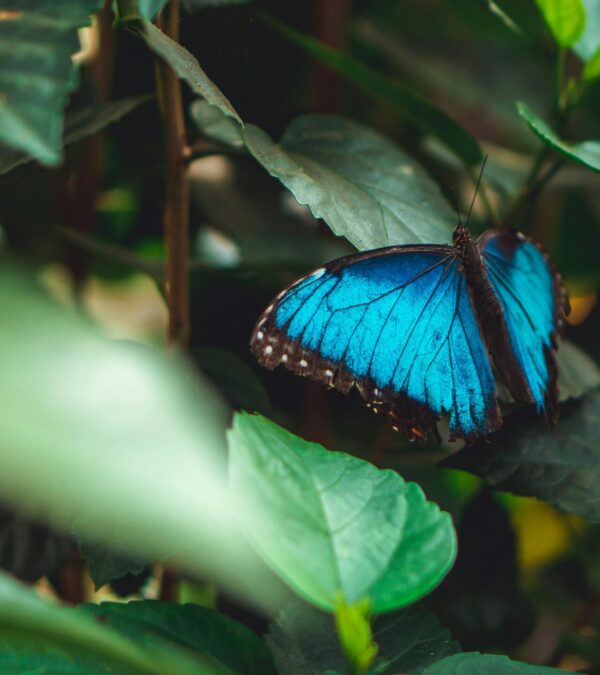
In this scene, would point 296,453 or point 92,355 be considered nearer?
point 296,453

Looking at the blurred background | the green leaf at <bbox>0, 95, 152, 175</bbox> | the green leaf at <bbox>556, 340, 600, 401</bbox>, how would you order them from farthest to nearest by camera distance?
the blurred background, the green leaf at <bbox>556, 340, 600, 401</bbox>, the green leaf at <bbox>0, 95, 152, 175</bbox>

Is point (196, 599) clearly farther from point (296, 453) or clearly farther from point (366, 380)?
point (296, 453)

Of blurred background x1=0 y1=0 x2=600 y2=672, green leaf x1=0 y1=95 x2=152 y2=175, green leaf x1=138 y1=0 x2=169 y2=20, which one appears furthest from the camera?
blurred background x1=0 y1=0 x2=600 y2=672

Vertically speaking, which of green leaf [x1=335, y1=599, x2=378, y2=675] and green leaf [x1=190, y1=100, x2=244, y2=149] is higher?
green leaf [x1=190, y1=100, x2=244, y2=149]

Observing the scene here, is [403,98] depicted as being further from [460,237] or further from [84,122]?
[84,122]

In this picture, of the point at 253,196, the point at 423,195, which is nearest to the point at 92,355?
the point at 423,195

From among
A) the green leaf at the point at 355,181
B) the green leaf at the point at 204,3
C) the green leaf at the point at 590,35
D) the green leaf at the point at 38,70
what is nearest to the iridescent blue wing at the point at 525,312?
the green leaf at the point at 355,181

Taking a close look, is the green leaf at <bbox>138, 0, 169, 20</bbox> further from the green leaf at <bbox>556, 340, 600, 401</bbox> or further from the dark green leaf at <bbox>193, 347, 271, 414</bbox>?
the green leaf at <bbox>556, 340, 600, 401</bbox>

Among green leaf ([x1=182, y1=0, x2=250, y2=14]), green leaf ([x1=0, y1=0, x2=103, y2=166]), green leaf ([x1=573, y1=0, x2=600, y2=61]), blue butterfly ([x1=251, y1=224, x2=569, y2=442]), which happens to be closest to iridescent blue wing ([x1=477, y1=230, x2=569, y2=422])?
blue butterfly ([x1=251, y1=224, x2=569, y2=442])
